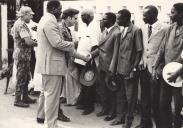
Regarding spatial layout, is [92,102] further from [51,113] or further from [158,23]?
[158,23]

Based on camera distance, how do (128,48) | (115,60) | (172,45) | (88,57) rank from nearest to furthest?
(172,45), (128,48), (115,60), (88,57)

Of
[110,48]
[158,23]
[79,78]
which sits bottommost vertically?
[79,78]

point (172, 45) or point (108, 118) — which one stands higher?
point (172, 45)

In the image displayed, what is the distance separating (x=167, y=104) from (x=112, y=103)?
195cm

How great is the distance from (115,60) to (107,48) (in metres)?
0.52

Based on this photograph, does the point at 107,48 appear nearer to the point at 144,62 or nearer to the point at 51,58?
the point at 144,62

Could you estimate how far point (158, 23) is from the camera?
714cm

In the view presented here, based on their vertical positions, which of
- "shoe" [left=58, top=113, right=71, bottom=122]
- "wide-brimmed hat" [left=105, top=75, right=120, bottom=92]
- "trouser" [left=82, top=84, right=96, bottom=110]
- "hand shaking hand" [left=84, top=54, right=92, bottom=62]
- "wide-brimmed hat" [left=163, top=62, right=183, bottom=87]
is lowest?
"shoe" [left=58, top=113, right=71, bottom=122]

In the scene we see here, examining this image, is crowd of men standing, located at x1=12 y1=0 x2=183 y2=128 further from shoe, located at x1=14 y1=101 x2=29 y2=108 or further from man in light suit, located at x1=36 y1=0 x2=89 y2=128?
shoe, located at x1=14 y1=101 x2=29 y2=108

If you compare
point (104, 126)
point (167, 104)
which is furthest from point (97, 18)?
point (167, 104)

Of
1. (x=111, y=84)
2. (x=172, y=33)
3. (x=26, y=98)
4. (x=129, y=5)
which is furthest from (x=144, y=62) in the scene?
(x=26, y=98)

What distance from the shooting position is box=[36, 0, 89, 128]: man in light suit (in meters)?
7.07

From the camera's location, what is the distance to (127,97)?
7480mm

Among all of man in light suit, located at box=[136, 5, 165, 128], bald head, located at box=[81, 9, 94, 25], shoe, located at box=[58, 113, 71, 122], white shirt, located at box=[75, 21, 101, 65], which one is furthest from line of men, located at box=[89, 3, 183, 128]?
shoe, located at box=[58, 113, 71, 122]
